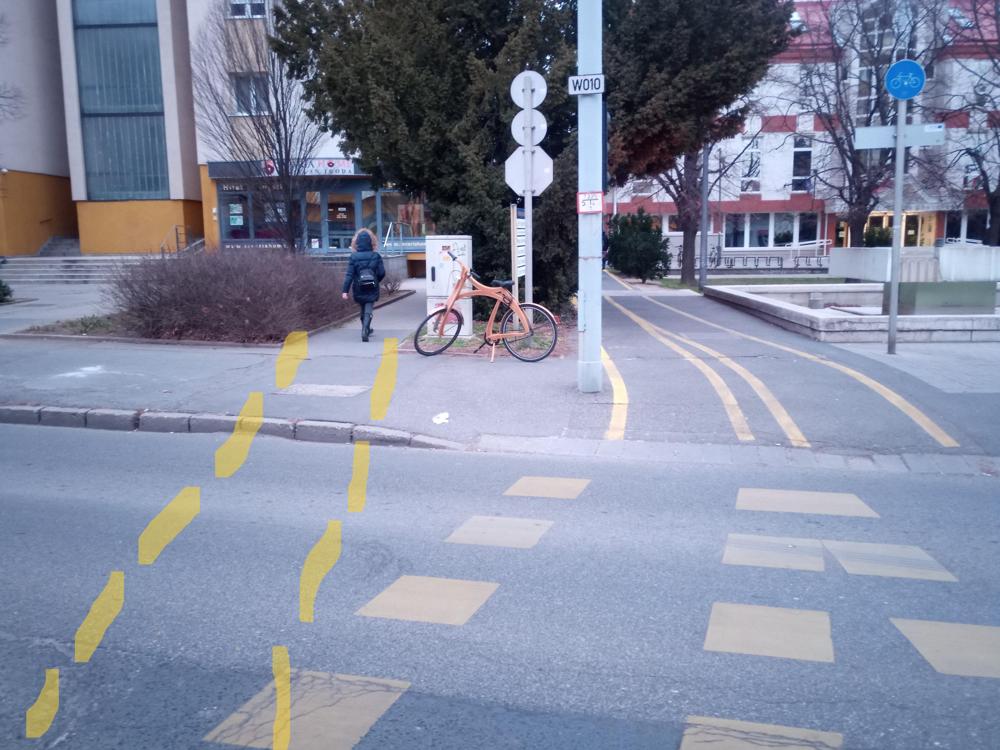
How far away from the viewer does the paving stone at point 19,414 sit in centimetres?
992

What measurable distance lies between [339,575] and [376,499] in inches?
65.0

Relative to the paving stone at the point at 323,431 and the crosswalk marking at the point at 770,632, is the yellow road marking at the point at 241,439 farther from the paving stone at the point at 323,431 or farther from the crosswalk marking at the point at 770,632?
the crosswalk marking at the point at 770,632

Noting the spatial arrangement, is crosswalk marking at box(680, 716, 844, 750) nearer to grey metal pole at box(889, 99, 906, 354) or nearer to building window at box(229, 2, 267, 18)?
grey metal pole at box(889, 99, 906, 354)

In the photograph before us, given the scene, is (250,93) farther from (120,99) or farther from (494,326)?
(120,99)

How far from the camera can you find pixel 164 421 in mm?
9578

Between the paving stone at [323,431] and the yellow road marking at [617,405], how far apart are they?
8.77 feet

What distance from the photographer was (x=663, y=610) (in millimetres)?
4941

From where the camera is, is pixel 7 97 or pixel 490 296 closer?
pixel 490 296

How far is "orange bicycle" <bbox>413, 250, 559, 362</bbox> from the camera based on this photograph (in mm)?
12680

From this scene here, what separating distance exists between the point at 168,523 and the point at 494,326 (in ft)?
23.6

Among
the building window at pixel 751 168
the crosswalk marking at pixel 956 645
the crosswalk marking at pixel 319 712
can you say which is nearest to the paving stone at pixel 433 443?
the crosswalk marking at pixel 319 712

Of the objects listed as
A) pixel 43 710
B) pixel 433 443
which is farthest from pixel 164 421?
pixel 43 710

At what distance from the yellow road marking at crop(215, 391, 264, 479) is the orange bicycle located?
3.25 meters

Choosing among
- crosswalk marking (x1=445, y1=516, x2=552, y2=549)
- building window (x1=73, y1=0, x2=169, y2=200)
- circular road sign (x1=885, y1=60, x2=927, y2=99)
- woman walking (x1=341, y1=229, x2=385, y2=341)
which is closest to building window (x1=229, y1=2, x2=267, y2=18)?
woman walking (x1=341, y1=229, x2=385, y2=341)
